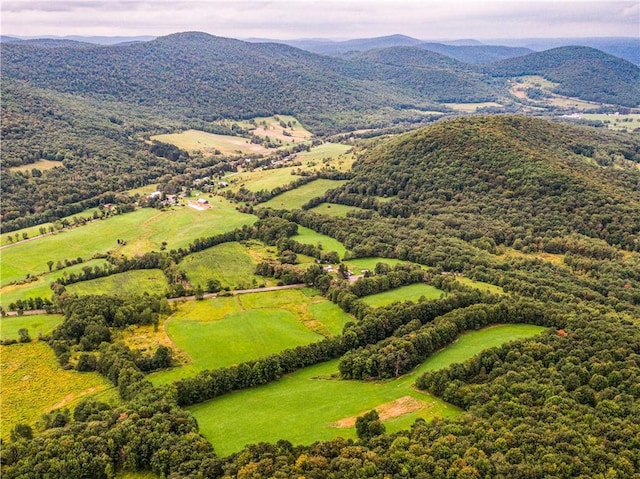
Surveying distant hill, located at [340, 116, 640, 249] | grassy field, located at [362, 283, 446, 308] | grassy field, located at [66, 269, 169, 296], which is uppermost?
distant hill, located at [340, 116, 640, 249]

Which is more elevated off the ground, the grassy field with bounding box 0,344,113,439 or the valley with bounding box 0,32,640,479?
the valley with bounding box 0,32,640,479

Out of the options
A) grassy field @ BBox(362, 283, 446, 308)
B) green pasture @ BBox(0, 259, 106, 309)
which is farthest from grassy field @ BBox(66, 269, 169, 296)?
grassy field @ BBox(362, 283, 446, 308)

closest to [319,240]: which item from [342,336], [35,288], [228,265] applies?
[228,265]

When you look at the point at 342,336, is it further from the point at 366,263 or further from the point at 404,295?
the point at 366,263

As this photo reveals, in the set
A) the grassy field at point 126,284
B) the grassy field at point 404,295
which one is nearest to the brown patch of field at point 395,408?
the grassy field at point 404,295

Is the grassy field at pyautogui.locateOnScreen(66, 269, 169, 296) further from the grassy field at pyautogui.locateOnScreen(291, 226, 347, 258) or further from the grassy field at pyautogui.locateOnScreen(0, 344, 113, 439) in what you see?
the grassy field at pyautogui.locateOnScreen(291, 226, 347, 258)

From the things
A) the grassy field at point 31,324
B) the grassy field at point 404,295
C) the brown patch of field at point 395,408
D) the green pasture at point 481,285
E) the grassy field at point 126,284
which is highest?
the green pasture at point 481,285

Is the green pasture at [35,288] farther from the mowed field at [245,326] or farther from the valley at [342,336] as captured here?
the mowed field at [245,326]
